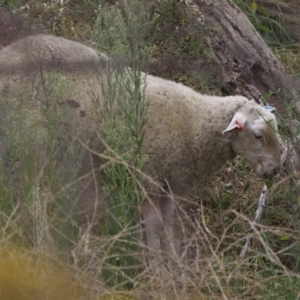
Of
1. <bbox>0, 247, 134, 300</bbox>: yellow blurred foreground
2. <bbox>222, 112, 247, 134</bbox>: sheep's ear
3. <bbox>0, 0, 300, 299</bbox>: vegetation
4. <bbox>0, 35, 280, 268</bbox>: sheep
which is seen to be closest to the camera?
<bbox>0, 247, 134, 300</bbox>: yellow blurred foreground

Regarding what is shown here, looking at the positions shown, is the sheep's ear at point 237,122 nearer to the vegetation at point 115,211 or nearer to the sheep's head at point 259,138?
the sheep's head at point 259,138

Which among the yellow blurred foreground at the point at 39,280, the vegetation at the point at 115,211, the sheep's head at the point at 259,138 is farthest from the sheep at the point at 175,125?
the yellow blurred foreground at the point at 39,280

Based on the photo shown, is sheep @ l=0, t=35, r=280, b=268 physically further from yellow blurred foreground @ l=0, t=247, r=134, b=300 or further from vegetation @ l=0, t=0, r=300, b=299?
yellow blurred foreground @ l=0, t=247, r=134, b=300

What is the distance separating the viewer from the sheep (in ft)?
17.7

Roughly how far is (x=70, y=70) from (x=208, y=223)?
146 centimetres

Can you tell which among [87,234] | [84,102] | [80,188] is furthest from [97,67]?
[87,234]

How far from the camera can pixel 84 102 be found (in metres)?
5.40

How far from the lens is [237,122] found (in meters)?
5.54

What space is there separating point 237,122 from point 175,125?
1.28 ft

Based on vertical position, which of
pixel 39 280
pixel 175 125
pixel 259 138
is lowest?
pixel 259 138

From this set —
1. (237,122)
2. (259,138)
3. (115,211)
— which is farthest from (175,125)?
(115,211)

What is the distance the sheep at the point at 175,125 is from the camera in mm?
5391

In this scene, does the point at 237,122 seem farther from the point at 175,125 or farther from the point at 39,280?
the point at 39,280

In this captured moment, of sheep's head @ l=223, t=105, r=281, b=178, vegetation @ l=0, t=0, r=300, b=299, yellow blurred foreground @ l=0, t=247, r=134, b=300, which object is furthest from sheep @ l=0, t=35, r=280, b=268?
yellow blurred foreground @ l=0, t=247, r=134, b=300
